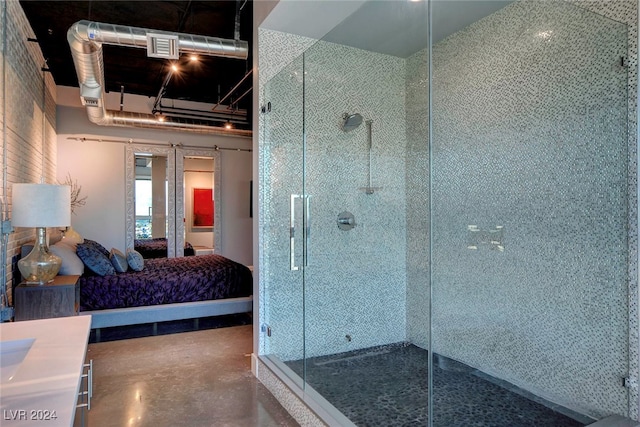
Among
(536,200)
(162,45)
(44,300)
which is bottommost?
(44,300)

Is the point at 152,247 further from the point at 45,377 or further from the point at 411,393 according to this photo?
the point at 45,377

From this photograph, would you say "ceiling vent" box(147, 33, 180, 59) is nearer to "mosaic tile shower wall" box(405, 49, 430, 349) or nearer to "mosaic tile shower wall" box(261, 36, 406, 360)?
"mosaic tile shower wall" box(261, 36, 406, 360)

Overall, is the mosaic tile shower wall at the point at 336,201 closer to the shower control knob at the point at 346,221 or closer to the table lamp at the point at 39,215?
the shower control knob at the point at 346,221

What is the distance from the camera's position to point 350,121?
3.61 meters

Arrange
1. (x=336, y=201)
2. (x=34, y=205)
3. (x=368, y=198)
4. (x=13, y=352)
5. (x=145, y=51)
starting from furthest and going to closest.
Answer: (x=145, y=51) < (x=368, y=198) < (x=336, y=201) < (x=34, y=205) < (x=13, y=352)

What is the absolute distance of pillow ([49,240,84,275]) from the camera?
366 centimetres

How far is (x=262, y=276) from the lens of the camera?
3252 millimetres

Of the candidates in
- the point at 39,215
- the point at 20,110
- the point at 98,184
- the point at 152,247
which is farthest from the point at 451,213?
the point at 98,184

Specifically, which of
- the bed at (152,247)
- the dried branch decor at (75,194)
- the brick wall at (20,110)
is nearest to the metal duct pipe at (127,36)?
the brick wall at (20,110)

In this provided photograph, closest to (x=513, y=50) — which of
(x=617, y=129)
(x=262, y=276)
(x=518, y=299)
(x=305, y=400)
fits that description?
(x=617, y=129)

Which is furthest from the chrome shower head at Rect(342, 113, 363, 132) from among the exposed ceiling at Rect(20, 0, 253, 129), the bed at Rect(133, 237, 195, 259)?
the bed at Rect(133, 237, 195, 259)

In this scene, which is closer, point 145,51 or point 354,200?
point 354,200

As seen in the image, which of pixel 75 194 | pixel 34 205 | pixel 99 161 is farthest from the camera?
pixel 99 161

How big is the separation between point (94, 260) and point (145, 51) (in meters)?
2.39
